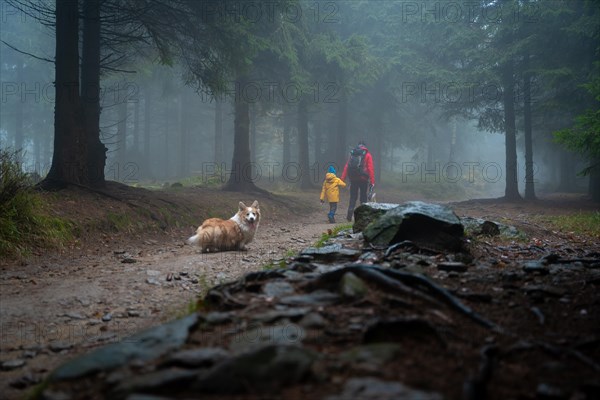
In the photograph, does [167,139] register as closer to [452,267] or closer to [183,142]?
[183,142]

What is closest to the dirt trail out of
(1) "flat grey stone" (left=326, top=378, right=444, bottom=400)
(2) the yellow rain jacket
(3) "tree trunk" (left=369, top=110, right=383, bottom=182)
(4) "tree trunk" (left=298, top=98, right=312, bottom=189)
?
(1) "flat grey stone" (left=326, top=378, right=444, bottom=400)

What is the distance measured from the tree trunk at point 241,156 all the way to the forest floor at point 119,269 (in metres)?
4.15

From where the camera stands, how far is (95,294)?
566 centimetres

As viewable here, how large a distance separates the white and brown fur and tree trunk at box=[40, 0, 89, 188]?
451cm

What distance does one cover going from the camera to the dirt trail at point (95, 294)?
421 cm

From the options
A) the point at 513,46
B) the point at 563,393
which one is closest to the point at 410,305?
the point at 563,393

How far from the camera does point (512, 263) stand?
5820mm

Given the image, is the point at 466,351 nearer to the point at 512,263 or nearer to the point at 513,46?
the point at 512,263

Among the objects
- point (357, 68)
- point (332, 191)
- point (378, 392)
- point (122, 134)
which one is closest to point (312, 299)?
point (378, 392)

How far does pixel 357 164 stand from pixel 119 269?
9895 mm

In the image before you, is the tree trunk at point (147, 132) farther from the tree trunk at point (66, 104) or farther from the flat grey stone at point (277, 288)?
the flat grey stone at point (277, 288)

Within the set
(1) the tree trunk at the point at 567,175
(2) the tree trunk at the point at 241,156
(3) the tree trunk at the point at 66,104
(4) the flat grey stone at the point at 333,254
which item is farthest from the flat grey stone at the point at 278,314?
(1) the tree trunk at the point at 567,175

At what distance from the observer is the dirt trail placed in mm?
4215

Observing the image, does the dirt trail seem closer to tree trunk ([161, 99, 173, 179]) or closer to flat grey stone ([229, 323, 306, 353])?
flat grey stone ([229, 323, 306, 353])
